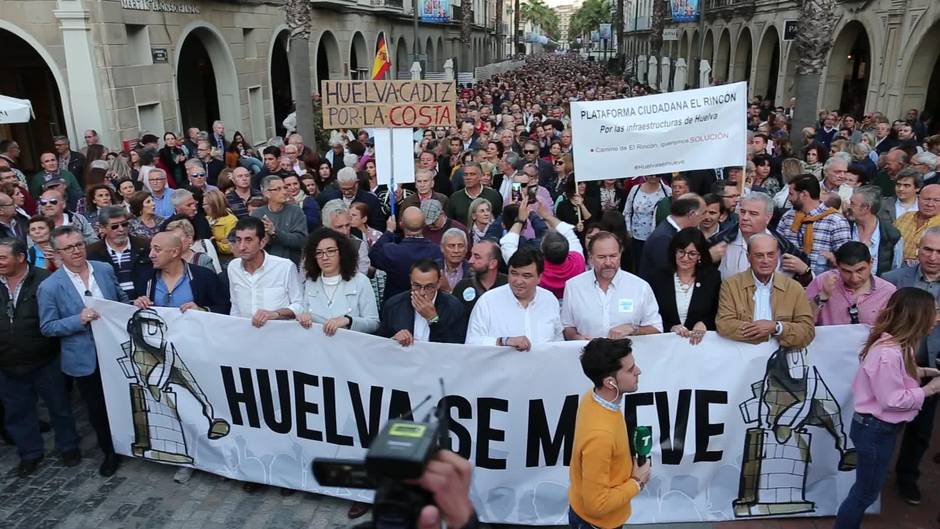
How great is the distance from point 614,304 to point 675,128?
252cm

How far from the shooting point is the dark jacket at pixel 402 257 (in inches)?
214

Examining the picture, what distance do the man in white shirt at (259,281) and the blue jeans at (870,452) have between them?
3.54 metres

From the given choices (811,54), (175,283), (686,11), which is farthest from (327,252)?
(686,11)

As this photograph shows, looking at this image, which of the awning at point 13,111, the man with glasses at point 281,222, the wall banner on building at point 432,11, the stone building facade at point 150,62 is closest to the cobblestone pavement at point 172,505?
the man with glasses at point 281,222

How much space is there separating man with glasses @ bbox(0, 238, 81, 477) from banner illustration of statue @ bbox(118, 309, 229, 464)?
613 mm

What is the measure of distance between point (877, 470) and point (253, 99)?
18646 mm

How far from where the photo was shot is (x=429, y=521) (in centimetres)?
195

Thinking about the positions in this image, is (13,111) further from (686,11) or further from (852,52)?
(686,11)

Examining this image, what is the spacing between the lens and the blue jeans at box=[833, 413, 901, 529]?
12.1ft

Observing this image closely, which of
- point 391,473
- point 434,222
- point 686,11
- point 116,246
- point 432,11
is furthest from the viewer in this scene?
point 432,11

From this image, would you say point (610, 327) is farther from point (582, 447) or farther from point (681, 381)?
point (582, 447)

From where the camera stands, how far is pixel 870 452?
3.74 metres

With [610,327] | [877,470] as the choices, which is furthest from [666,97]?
[877,470]

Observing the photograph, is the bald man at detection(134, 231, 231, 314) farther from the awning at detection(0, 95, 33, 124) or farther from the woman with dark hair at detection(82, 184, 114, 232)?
the awning at detection(0, 95, 33, 124)
